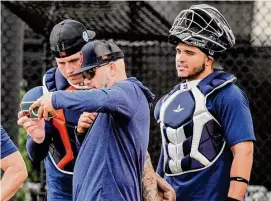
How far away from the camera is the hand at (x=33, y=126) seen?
4.27 metres

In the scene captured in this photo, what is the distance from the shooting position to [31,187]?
7.82 meters

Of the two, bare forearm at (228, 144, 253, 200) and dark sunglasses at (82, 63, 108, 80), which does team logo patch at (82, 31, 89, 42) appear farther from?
bare forearm at (228, 144, 253, 200)

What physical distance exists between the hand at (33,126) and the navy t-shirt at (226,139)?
2.54ft

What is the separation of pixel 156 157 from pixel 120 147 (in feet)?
9.61

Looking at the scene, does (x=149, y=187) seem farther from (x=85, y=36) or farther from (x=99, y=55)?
(x=85, y=36)

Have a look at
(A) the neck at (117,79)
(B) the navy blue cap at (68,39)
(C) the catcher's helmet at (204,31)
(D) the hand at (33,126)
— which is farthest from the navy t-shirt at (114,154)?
(B) the navy blue cap at (68,39)

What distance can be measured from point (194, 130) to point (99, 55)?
0.75 m

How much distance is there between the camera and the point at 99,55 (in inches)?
161

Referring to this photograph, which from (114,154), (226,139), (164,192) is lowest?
(164,192)

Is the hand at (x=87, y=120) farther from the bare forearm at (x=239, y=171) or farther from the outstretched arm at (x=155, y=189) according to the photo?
the bare forearm at (x=239, y=171)

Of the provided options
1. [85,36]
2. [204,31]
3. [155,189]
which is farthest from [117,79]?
[85,36]

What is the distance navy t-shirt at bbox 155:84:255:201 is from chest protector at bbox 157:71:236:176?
0.03 m

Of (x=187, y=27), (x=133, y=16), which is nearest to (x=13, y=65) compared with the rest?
(x=133, y=16)

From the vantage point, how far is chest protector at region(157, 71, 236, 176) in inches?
178
